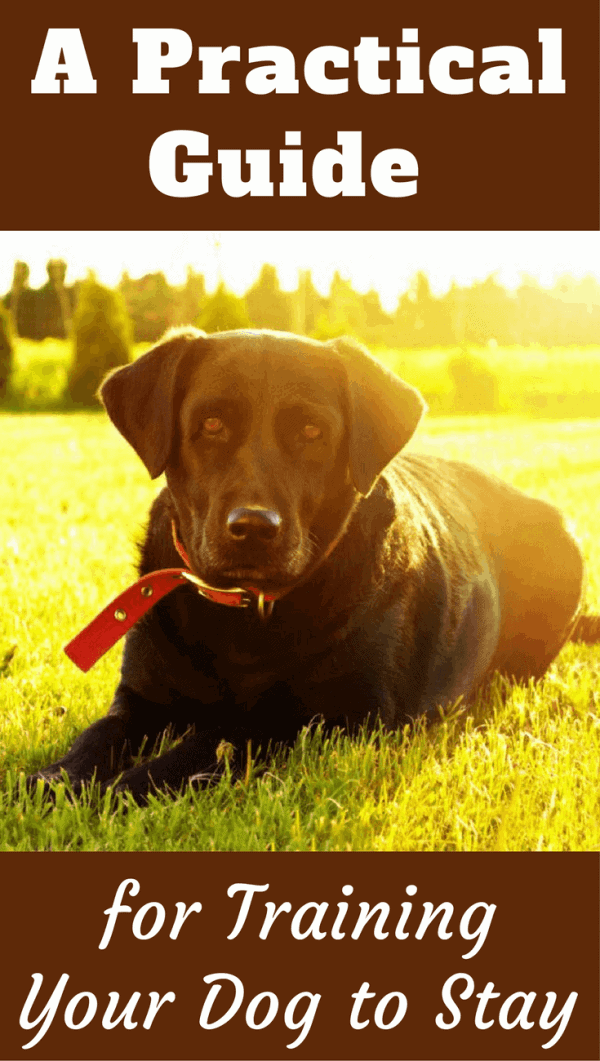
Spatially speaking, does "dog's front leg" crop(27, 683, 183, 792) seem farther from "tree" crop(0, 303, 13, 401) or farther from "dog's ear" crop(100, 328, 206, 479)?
"tree" crop(0, 303, 13, 401)

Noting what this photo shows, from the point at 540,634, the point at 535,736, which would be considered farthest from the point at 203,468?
the point at 540,634

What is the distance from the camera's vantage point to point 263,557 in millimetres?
3643

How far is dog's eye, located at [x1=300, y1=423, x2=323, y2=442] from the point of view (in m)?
3.78

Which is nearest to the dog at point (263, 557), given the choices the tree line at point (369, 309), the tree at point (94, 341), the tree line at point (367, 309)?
the tree at point (94, 341)

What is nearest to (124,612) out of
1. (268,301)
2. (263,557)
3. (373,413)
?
(263,557)

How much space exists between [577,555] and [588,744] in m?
1.70

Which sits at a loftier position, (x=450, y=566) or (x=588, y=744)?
(x=450, y=566)

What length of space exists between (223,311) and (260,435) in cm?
2812

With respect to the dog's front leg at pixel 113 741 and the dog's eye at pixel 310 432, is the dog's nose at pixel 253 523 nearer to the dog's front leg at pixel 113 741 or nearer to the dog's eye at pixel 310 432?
the dog's eye at pixel 310 432

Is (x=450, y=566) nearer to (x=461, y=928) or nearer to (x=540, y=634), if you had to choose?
(x=540, y=634)

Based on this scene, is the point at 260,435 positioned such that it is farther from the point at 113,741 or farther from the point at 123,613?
the point at 113,741

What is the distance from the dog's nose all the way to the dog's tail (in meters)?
2.79

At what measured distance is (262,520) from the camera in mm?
3494

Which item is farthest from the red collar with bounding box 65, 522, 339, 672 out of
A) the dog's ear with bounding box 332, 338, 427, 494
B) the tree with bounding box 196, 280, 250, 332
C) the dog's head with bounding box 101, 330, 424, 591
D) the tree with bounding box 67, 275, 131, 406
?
the tree with bounding box 196, 280, 250, 332
